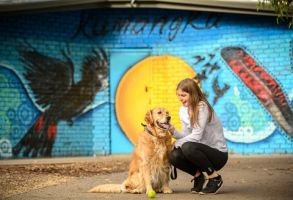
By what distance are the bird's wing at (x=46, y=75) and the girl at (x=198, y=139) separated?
27.1 ft

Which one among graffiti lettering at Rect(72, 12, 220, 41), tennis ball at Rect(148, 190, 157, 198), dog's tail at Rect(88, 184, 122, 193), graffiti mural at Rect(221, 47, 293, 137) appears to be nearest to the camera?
tennis ball at Rect(148, 190, 157, 198)

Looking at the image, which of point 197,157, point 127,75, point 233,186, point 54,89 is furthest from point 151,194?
point 127,75

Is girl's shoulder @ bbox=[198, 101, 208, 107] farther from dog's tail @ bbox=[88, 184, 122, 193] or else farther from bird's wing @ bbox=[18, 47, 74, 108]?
bird's wing @ bbox=[18, 47, 74, 108]

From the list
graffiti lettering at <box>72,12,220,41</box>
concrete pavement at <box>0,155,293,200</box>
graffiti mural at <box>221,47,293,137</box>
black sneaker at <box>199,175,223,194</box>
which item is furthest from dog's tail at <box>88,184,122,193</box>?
graffiti lettering at <box>72,12,220,41</box>

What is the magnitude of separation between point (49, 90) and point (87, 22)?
2226mm

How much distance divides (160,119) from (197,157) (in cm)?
65

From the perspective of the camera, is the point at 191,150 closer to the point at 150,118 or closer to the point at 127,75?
the point at 150,118

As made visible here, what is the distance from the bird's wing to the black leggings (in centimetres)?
829

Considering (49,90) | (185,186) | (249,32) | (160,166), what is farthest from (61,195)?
(249,32)

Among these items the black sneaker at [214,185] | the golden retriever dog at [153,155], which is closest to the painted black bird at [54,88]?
the golden retriever dog at [153,155]

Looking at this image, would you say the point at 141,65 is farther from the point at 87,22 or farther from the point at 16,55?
the point at 16,55

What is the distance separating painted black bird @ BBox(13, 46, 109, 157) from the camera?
14258mm

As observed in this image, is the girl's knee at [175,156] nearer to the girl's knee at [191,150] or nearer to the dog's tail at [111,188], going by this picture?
the girl's knee at [191,150]

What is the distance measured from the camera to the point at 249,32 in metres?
14.2
